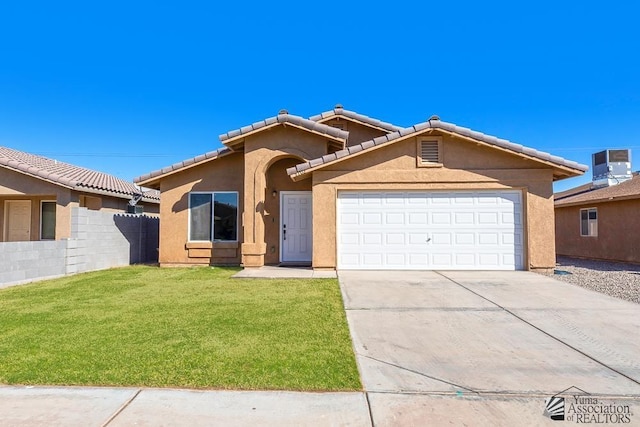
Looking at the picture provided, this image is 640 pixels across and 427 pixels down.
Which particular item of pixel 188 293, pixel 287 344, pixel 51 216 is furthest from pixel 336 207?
pixel 51 216

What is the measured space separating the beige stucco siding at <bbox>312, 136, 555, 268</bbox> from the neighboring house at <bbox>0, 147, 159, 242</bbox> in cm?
795

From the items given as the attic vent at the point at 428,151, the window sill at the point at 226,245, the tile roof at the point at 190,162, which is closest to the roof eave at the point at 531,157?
the attic vent at the point at 428,151

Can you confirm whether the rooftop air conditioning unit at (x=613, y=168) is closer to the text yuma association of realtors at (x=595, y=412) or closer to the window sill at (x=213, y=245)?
the window sill at (x=213, y=245)

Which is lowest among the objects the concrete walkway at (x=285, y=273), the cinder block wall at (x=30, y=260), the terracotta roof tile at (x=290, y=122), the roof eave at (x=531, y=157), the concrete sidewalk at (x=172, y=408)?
the concrete sidewalk at (x=172, y=408)

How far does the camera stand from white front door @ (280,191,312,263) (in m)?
12.3

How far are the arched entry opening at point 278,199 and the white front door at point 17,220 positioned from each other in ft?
31.2

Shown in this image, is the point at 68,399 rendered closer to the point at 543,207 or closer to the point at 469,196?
the point at 469,196

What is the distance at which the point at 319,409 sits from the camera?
10.2 feet

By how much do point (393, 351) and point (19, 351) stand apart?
4.65 metres

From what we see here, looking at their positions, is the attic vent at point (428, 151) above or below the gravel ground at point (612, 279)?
above

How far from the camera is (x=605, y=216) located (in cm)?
1516

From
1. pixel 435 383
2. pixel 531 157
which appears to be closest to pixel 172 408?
pixel 435 383

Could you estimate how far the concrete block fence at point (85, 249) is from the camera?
30.9 ft

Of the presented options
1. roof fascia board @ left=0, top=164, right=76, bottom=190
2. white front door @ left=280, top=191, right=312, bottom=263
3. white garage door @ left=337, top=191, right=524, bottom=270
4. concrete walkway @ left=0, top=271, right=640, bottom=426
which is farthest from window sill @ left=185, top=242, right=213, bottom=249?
concrete walkway @ left=0, top=271, right=640, bottom=426
